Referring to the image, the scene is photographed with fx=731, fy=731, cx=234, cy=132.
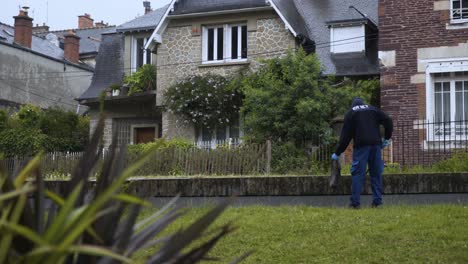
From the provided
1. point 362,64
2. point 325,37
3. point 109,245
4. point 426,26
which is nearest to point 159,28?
point 325,37

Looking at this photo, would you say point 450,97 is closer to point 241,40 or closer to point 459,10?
point 459,10

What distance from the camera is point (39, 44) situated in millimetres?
40062

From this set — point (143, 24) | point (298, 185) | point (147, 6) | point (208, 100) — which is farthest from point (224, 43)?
point (298, 185)

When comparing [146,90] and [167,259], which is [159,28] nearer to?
[146,90]

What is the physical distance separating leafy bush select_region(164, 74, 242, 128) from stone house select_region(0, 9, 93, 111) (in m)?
12.4

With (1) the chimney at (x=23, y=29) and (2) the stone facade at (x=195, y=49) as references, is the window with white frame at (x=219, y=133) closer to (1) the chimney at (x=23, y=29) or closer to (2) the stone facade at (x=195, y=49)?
(2) the stone facade at (x=195, y=49)

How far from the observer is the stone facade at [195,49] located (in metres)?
23.6

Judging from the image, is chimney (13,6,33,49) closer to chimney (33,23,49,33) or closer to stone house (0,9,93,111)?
stone house (0,9,93,111)

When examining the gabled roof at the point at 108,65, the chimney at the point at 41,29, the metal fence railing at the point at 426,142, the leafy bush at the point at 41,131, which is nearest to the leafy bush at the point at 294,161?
the metal fence railing at the point at 426,142

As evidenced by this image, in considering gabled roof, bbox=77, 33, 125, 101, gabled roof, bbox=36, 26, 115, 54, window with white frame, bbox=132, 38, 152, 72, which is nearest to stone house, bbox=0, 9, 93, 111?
gabled roof, bbox=36, 26, 115, 54

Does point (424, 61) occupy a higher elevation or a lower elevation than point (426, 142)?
higher

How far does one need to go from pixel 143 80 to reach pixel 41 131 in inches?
164

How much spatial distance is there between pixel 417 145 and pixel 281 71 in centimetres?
459

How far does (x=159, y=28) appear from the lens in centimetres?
2486
